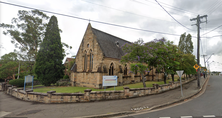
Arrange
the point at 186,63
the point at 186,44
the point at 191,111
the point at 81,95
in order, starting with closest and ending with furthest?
1. the point at 191,111
2. the point at 81,95
3. the point at 186,63
4. the point at 186,44

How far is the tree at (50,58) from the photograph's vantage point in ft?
71.6

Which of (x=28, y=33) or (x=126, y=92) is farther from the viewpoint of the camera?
(x=28, y=33)

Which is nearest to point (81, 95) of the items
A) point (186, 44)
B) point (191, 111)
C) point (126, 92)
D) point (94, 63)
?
point (126, 92)

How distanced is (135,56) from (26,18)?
1106 inches

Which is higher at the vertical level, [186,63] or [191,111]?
[186,63]

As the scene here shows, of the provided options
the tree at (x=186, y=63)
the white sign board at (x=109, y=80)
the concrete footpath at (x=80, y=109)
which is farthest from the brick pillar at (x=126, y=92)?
the tree at (x=186, y=63)

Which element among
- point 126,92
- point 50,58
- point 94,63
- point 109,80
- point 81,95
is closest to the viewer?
point 81,95

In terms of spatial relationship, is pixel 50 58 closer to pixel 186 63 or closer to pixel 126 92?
pixel 126 92

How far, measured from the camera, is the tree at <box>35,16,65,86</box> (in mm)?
21812

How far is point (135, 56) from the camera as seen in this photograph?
15.3 metres

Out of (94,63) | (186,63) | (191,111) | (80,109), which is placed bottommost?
(80,109)

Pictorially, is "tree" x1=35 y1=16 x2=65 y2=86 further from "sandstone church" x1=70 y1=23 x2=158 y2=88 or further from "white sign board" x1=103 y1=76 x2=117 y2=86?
"white sign board" x1=103 y1=76 x2=117 y2=86

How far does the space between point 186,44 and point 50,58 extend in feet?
154

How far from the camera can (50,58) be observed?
22625mm
